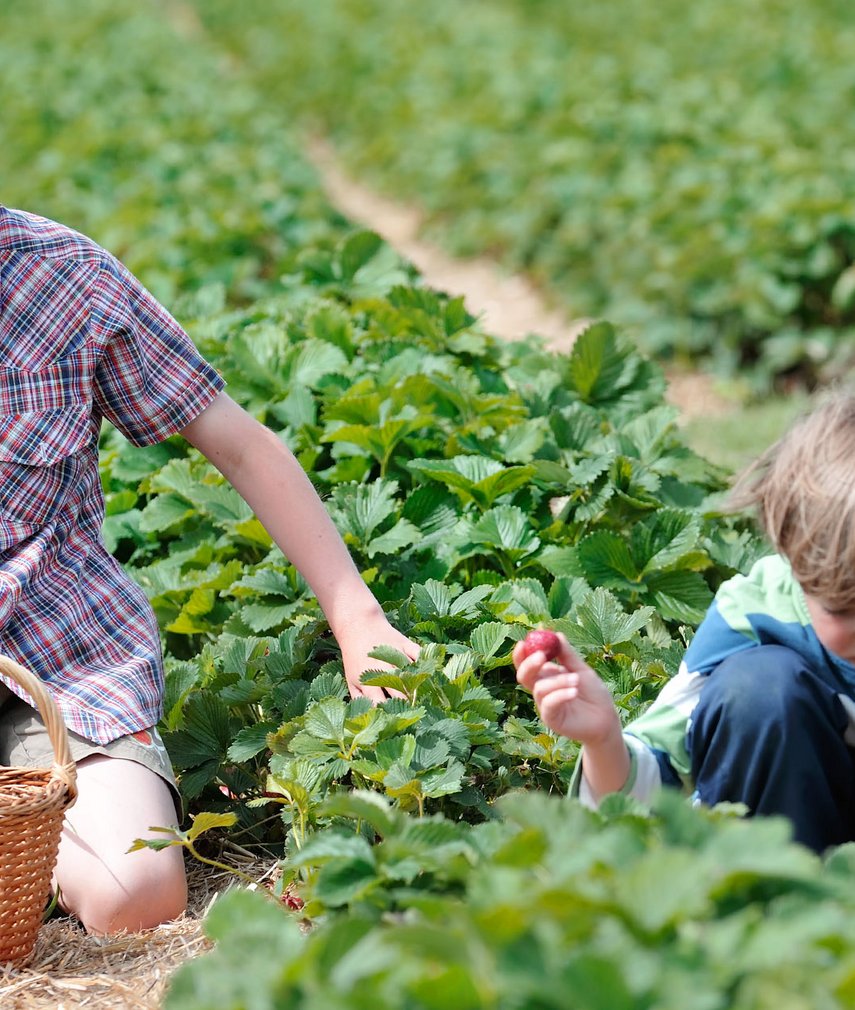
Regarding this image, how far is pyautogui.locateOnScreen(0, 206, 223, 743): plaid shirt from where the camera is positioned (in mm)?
2312

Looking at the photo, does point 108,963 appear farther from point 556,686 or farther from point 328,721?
point 556,686

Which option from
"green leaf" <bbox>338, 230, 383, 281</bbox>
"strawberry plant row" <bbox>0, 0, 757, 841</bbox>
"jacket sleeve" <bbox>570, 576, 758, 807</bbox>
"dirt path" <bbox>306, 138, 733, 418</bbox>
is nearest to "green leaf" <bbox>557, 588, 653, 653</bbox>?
"strawberry plant row" <bbox>0, 0, 757, 841</bbox>

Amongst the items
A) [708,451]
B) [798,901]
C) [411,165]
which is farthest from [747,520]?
[411,165]

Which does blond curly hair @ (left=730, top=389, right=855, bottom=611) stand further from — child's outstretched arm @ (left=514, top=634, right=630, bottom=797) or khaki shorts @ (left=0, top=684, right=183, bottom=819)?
khaki shorts @ (left=0, top=684, right=183, bottom=819)

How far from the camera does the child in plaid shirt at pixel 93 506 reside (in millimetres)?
2273

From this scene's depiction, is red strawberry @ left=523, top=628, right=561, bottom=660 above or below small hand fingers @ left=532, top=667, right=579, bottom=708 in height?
above

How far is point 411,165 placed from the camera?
10.3m

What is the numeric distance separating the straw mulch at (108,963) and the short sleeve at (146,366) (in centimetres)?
79

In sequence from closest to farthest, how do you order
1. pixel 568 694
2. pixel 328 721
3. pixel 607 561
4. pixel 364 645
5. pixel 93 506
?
pixel 568 694
pixel 328 721
pixel 364 645
pixel 93 506
pixel 607 561

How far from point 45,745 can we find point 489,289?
634cm

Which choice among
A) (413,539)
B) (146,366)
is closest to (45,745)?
(146,366)

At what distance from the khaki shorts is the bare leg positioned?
0.7 inches

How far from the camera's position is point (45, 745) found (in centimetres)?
230

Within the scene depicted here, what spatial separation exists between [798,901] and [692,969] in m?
0.16
